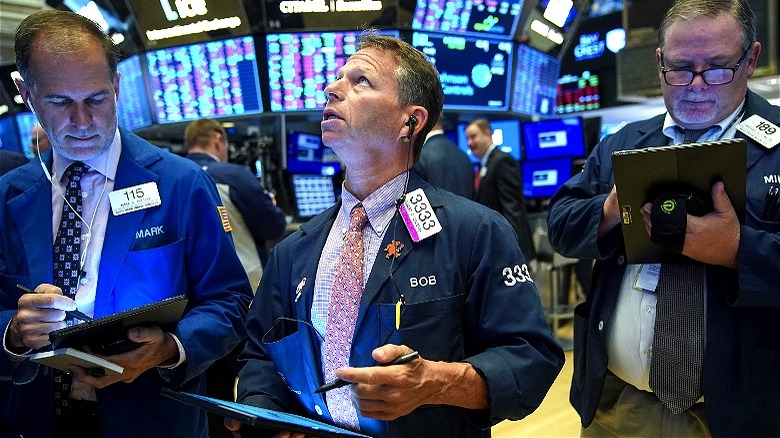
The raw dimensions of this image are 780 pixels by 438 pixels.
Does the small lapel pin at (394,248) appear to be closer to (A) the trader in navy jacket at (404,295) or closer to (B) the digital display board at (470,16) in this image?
(A) the trader in navy jacket at (404,295)

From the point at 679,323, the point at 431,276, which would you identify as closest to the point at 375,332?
the point at 431,276

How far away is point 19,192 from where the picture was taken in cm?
187

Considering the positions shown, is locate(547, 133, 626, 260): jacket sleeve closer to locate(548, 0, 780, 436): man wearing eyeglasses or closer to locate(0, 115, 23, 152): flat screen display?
locate(548, 0, 780, 436): man wearing eyeglasses

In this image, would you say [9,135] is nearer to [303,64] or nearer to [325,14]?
[303,64]

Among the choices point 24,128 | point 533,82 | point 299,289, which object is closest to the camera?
point 299,289

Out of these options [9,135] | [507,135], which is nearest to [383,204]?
[507,135]

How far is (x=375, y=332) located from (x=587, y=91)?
12910mm

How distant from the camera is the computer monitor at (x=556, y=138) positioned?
6883 millimetres

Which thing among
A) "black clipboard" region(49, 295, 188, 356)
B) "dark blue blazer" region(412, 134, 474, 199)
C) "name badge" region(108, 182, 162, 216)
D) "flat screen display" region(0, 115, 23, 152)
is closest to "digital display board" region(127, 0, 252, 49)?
"dark blue blazer" region(412, 134, 474, 199)

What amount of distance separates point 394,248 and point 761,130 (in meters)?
1.05

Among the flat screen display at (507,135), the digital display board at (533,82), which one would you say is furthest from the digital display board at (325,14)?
the flat screen display at (507,135)

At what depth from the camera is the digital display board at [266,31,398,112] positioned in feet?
17.2

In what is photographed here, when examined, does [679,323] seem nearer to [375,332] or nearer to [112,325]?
[375,332]

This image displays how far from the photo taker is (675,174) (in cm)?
169
